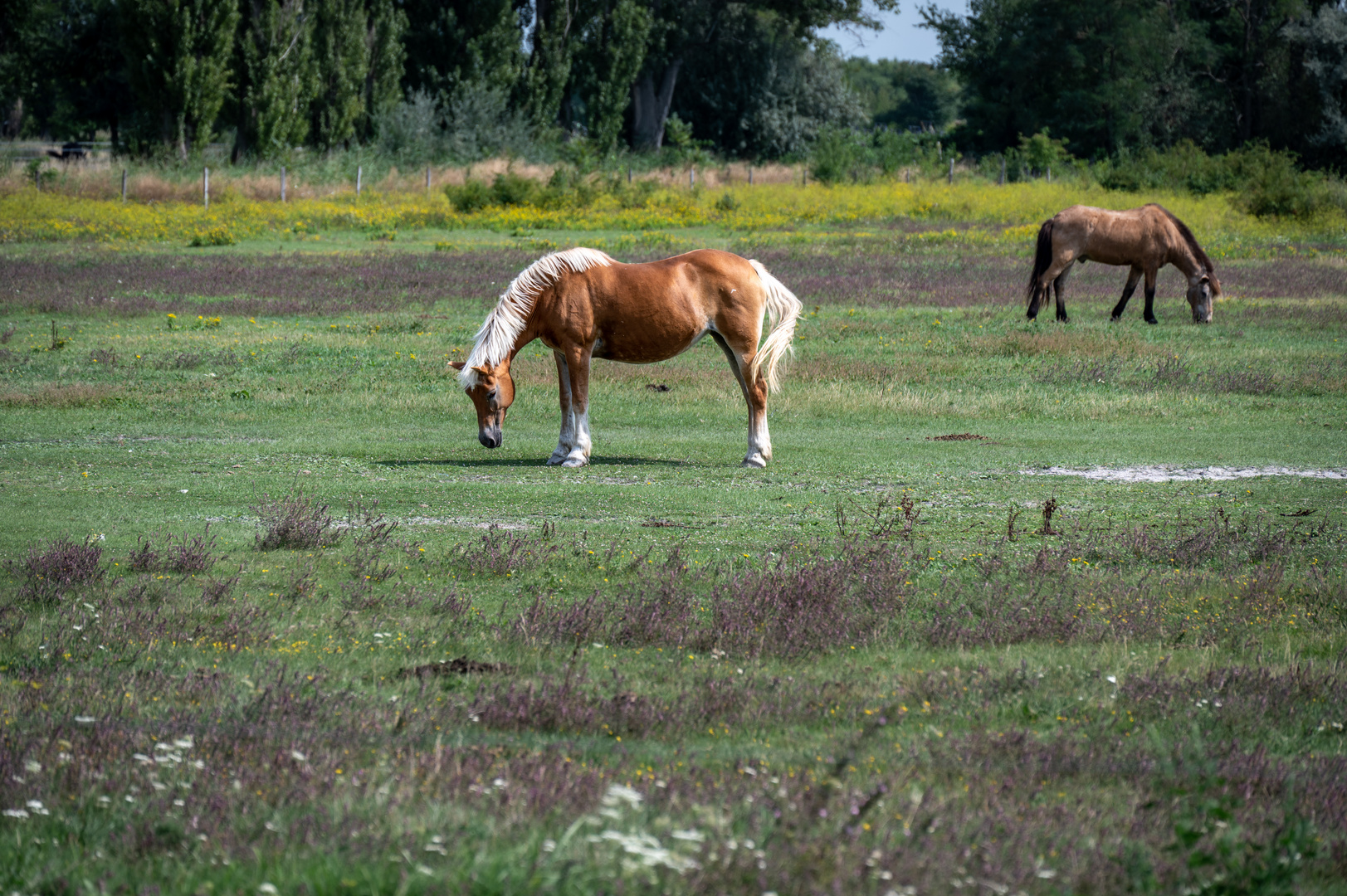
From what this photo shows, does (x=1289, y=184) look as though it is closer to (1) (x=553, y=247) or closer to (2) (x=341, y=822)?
(1) (x=553, y=247)

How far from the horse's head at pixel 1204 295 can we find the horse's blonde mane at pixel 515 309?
16.0 metres

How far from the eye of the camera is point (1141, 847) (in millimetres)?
4340

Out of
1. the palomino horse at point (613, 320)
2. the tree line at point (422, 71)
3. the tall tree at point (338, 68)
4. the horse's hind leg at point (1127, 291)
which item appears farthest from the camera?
the tall tree at point (338, 68)

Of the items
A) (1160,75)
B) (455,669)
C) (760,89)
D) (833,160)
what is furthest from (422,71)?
(455,669)

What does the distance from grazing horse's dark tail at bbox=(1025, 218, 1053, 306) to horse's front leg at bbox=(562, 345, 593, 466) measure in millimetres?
14276

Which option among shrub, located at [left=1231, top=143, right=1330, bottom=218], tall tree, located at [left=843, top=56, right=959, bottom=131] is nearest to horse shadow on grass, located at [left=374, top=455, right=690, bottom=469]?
shrub, located at [left=1231, top=143, right=1330, bottom=218]

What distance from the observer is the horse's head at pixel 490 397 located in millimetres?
13594

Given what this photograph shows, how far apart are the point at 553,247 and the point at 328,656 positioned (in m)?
29.9

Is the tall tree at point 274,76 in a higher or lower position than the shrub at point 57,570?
higher

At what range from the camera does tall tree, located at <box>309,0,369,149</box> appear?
55188mm

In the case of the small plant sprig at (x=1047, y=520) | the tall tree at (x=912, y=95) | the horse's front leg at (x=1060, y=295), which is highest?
the tall tree at (x=912, y=95)

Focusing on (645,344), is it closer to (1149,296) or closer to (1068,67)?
(1149,296)

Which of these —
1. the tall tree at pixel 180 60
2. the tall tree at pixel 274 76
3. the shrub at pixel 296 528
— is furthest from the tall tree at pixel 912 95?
the shrub at pixel 296 528

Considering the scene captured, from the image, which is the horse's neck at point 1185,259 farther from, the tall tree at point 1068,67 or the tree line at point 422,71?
the tall tree at point 1068,67
